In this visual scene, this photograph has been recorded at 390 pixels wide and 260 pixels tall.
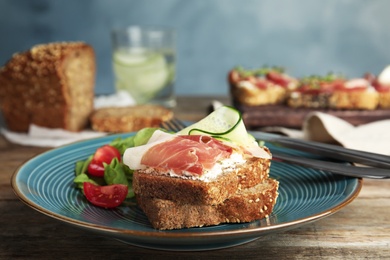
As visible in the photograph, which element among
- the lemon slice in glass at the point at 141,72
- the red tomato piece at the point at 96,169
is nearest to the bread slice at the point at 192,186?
the red tomato piece at the point at 96,169

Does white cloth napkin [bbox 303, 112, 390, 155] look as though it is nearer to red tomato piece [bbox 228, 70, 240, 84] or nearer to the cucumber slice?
red tomato piece [bbox 228, 70, 240, 84]

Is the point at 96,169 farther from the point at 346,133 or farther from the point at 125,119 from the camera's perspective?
the point at 125,119

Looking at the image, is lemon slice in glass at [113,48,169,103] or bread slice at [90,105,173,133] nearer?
bread slice at [90,105,173,133]

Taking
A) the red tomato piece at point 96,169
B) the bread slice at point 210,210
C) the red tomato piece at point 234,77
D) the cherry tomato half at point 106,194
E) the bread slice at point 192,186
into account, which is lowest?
the red tomato piece at point 234,77

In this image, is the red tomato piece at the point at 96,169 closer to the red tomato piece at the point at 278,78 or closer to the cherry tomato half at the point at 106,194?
the cherry tomato half at the point at 106,194

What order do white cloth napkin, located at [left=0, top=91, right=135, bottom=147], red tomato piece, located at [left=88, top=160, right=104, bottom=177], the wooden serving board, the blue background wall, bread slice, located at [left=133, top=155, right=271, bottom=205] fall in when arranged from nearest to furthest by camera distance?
bread slice, located at [left=133, top=155, right=271, bottom=205]
red tomato piece, located at [left=88, top=160, right=104, bottom=177]
white cloth napkin, located at [left=0, top=91, right=135, bottom=147]
the wooden serving board
the blue background wall

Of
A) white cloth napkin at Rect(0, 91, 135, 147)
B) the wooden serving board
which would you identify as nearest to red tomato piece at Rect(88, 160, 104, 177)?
white cloth napkin at Rect(0, 91, 135, 147)

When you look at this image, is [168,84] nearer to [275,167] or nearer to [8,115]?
[8,115]
